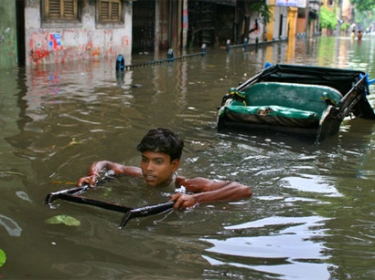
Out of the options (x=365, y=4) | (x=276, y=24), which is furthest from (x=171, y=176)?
(x=365, y=4)

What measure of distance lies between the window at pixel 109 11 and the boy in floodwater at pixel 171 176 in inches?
582

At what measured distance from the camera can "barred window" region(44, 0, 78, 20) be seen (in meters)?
15.8

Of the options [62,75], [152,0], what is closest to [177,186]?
[62,75]

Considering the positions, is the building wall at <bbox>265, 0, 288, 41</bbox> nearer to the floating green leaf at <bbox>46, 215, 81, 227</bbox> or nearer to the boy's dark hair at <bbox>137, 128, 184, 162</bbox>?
the boy's dark hair at <bbox>137, 128, 184, 162</bbox>

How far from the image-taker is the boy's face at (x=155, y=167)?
14.2ft

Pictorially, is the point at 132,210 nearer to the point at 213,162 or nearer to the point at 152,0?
the point at 213,162

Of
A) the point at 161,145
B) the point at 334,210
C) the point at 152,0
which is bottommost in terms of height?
the point at 334,210

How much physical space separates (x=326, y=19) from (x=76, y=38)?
6668 centimetres

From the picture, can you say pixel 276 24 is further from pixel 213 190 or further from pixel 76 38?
pixel 213 190

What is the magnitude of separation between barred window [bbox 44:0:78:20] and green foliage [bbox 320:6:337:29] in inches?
2576

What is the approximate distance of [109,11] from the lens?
19.2m

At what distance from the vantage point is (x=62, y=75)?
1345cm

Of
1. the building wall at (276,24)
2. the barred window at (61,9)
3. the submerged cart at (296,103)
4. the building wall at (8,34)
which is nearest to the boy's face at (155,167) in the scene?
the submerged cart at (296,103)

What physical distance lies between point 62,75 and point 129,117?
18.4 feet
